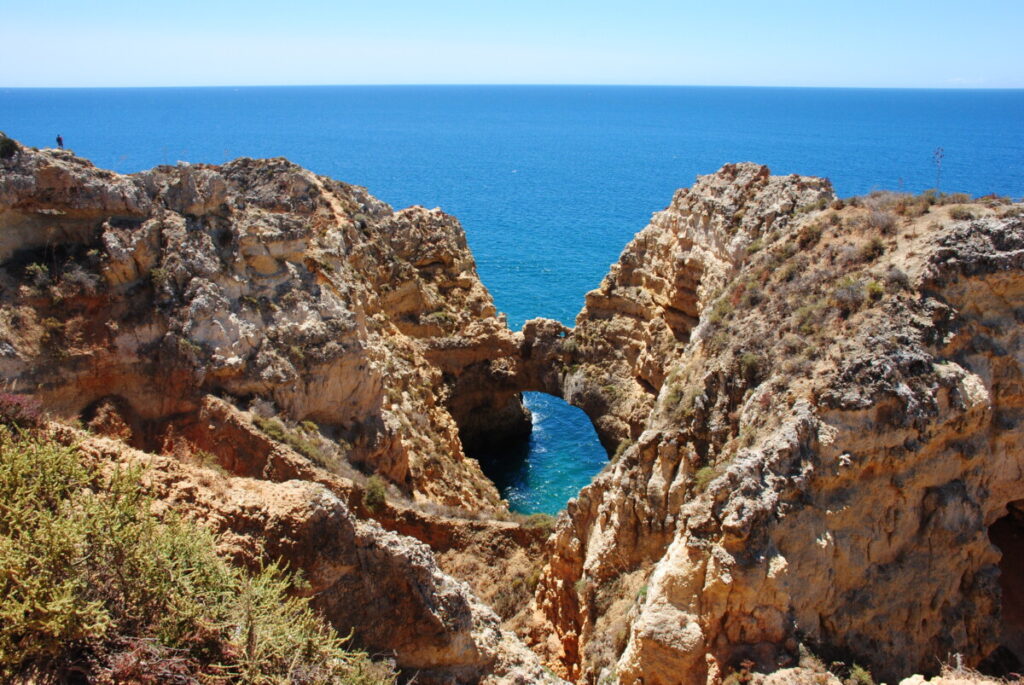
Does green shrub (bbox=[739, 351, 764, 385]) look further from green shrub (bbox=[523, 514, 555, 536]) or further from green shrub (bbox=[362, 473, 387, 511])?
green shrub (bbox=[362, 473, 387, 511])

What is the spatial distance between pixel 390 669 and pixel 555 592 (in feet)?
30.5

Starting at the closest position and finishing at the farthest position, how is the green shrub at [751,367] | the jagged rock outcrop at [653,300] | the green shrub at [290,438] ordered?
the green shrub at [751,367]
the green shrub at [290,438]
the jagged rock outcrop at [653,300]

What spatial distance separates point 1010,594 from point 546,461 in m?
24.6

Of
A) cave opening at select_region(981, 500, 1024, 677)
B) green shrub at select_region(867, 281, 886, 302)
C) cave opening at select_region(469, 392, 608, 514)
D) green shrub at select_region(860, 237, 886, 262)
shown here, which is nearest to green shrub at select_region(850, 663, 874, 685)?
cave opening at select_region(981, 500, 1024, 677)

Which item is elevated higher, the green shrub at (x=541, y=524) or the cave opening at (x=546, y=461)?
the green shrub at (x=541, y=524)

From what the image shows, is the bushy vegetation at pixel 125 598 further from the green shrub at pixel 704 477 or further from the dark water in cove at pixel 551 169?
the dark water in cove at pixel 551 169

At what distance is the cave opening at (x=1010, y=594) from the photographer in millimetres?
15363

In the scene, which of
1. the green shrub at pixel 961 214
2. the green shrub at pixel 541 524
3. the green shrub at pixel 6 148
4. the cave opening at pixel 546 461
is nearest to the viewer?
the green shrub at pixel 961 214

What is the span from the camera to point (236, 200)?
1099 inches

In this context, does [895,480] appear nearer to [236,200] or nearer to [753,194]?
[753,194]

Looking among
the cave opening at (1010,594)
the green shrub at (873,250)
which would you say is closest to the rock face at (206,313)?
the green shrub at (873,250)

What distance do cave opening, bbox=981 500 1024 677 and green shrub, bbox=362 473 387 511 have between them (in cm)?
1548

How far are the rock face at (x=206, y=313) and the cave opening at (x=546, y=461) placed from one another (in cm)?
427

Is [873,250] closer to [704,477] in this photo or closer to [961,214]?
[961,214]
